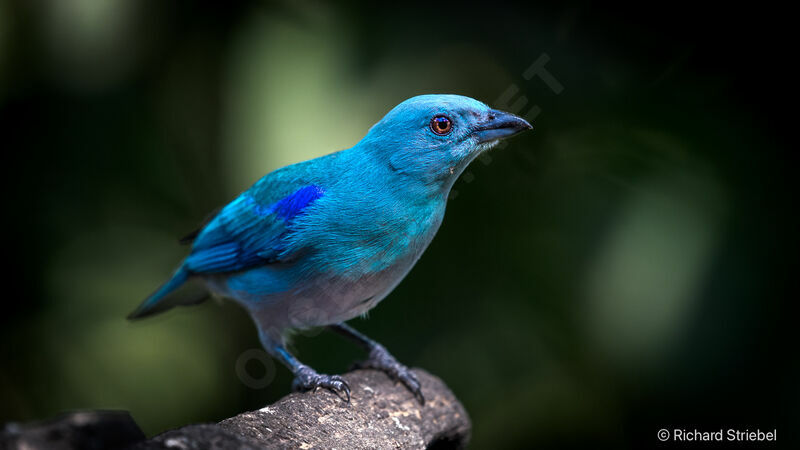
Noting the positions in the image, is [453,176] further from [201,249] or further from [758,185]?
[758,185]

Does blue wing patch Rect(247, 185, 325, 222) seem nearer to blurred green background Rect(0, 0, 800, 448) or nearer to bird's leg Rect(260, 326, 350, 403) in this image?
bird's leg Rect(260, 326, 350, 403)

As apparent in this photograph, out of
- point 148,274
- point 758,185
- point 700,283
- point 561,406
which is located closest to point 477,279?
point 561,406

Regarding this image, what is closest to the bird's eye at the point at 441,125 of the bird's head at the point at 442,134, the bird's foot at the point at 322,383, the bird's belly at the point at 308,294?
the bird's head at the point at 442,134

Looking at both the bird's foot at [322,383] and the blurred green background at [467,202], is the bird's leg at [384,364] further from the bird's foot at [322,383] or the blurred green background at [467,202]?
the blurred green background at [467,202]

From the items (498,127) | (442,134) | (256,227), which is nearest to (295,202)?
(256,227)

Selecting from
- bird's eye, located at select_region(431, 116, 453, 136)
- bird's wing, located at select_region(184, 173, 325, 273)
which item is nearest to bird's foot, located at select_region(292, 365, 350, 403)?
bird's wing, located at select_region(184, 173, 325, 273)
